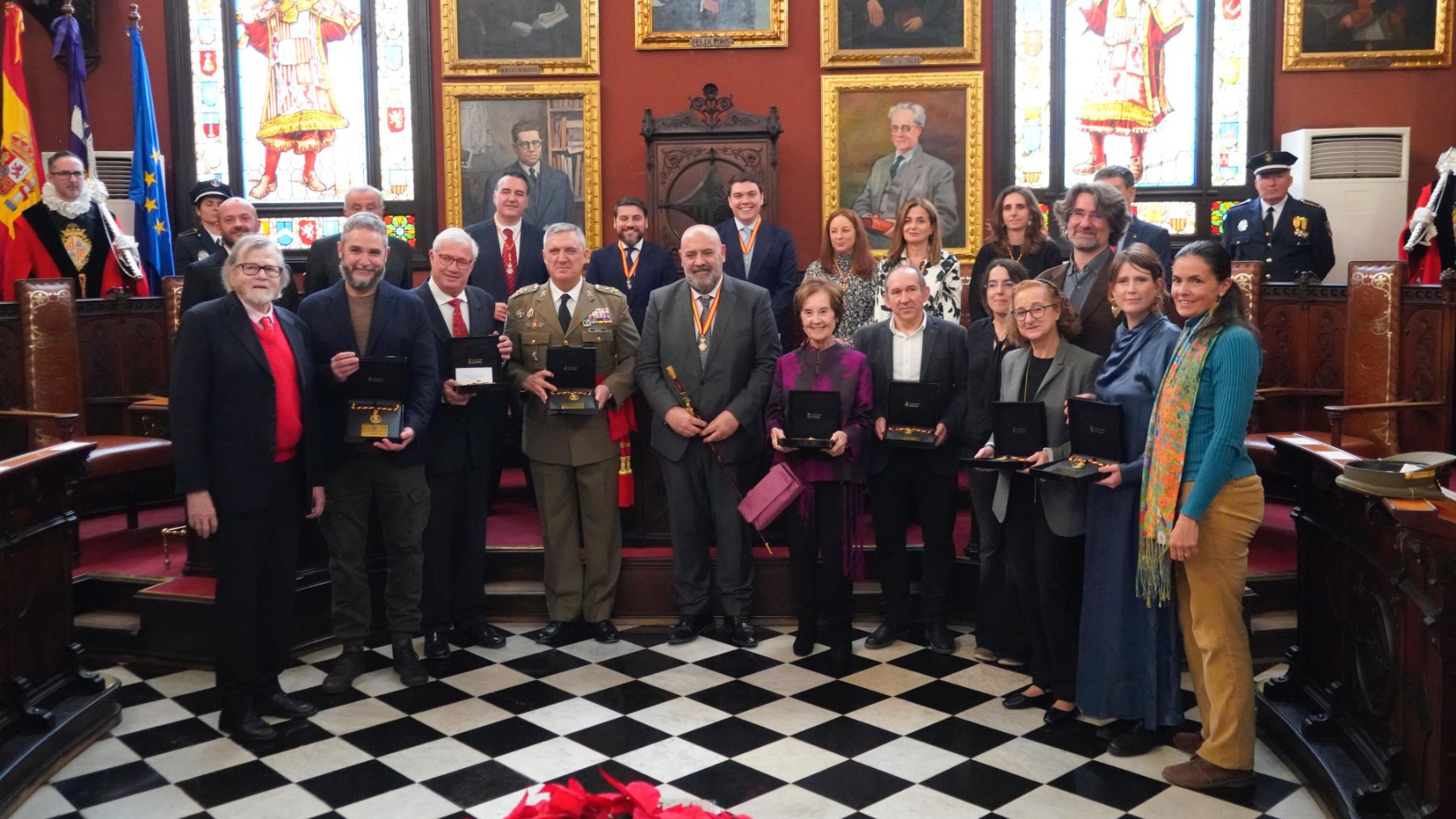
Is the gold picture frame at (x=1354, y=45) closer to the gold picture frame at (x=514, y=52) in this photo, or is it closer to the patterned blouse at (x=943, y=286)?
the patterned blouse at (x=943, y=286)

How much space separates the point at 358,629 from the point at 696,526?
1.50 m

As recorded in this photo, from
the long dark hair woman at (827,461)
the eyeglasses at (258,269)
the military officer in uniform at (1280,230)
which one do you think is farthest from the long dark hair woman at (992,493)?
the military officer in uniform at (1280,230)

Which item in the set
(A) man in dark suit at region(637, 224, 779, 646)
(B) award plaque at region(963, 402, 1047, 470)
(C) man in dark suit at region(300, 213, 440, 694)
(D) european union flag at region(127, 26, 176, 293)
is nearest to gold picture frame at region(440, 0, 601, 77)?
(D) european union flag at region(127, 26, 176, 293)

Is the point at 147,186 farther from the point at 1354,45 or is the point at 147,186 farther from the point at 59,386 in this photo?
the point at 1354,45

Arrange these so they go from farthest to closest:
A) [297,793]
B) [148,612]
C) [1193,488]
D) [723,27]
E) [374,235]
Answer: [723,27] < [148,612] < [374,235] < [297,793] < [1193,488]

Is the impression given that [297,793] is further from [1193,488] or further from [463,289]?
[1193,488]

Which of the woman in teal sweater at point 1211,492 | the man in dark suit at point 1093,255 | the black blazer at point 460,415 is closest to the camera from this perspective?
the woman in teal sweater at point 1211,492

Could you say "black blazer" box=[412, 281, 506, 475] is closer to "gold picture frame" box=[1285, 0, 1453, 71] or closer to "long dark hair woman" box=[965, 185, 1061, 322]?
"long dark hair woman" box=[965, 185, 1061, 322]

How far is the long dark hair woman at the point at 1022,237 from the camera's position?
5309 mm

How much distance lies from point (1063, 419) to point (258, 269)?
114 inches

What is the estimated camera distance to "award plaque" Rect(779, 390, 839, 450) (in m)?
4.79

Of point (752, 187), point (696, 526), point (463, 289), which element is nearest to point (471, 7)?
point (752, 187)

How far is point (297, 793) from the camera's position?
3.75 m

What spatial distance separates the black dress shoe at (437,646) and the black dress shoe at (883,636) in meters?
1.83
